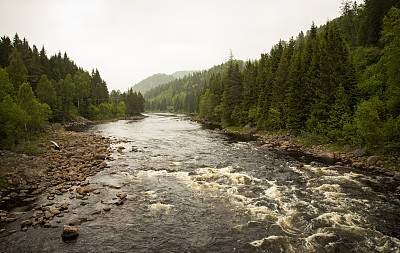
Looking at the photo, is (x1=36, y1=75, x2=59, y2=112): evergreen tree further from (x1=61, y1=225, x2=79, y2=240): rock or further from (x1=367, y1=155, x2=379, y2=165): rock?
(x1=367, y1=155, x2=379, y2=165): rock

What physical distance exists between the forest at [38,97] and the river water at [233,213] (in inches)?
602

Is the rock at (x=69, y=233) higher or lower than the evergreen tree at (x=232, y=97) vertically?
lower

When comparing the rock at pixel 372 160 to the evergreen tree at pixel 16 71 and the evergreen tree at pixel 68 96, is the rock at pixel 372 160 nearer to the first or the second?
the evergreen tree at pixel 16 71

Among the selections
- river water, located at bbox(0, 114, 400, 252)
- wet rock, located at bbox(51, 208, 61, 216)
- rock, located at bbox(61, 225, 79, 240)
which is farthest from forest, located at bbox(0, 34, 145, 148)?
rock, located at bbox(61, 225, 79, 240)

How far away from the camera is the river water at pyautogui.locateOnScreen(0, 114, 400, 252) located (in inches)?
424

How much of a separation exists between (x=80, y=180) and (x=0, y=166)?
657 cm

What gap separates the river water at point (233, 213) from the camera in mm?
10766

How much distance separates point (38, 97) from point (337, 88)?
243ft

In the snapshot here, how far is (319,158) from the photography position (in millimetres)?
27438

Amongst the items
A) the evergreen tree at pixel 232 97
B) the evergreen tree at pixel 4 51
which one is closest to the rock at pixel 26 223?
the evergreen tree at pixel 232 97

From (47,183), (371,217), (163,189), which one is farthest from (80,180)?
(371,217)

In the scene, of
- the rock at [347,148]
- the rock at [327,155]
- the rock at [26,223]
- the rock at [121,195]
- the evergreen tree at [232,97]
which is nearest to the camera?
the rock at [26,223]

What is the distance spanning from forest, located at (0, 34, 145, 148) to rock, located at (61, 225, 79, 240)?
20.0 metres

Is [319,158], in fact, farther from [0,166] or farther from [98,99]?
[98,99]
